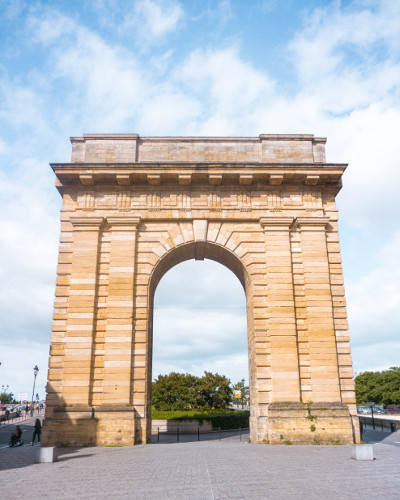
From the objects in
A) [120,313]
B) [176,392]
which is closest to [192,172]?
[120,313]

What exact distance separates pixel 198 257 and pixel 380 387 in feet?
202

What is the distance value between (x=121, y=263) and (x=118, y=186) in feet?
12.7

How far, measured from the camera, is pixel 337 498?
27.8 feet

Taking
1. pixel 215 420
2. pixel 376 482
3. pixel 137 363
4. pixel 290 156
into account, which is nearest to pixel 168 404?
pixel 215 420

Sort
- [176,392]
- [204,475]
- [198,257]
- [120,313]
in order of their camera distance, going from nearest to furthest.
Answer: [204,475] < [120,313] < [198,257] < [176,392]

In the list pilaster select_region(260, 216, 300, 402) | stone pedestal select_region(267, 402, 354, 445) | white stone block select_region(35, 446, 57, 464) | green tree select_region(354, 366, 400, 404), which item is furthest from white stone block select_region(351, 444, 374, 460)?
green tree select_region(354, 366, 400, 404)

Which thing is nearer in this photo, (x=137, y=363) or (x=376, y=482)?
(x=376, y=482)

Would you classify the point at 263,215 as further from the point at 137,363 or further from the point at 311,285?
the point at 137,363

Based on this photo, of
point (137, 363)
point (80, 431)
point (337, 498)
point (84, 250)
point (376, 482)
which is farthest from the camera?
point (84, 250)

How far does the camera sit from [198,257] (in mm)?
23219

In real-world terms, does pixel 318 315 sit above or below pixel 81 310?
below

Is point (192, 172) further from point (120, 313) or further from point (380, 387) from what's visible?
point (380, 387)

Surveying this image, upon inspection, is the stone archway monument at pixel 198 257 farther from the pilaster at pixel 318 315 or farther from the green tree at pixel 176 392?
the green tree at pixel 176 392

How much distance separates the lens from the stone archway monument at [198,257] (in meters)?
18.2
